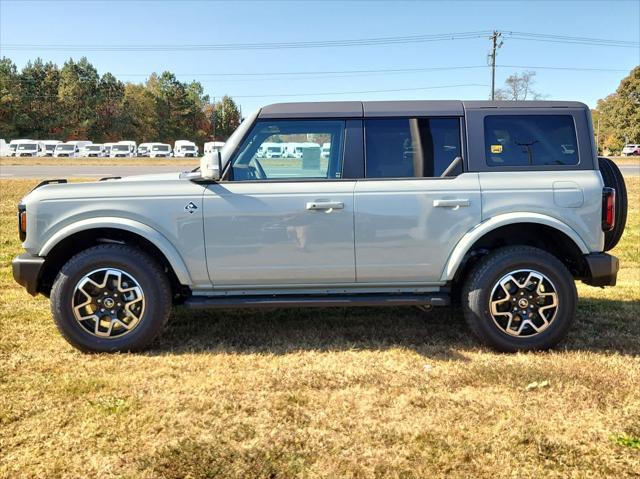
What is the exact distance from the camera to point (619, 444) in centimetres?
278

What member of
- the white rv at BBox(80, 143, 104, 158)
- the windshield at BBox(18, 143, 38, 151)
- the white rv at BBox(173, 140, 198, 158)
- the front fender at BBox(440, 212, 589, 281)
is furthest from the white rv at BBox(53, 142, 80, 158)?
the front fender at BBox(440, 212, 589, 281)

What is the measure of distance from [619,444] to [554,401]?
0.47 metres

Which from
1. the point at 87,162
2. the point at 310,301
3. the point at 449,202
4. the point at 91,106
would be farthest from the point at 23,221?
the point at 91,106

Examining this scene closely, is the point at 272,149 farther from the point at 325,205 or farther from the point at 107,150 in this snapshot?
the point at 107,150

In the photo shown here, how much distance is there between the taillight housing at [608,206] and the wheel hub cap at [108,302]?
3539 mm

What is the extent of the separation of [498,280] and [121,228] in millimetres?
2846

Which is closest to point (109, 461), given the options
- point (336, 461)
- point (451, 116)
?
point (336, 461)

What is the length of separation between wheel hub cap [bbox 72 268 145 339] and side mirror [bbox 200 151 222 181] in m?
0.95

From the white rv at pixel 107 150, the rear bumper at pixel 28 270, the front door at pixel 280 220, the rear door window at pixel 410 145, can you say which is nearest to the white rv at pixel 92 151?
the white rv at pixel 107 150

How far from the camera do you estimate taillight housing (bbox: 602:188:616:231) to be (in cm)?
396

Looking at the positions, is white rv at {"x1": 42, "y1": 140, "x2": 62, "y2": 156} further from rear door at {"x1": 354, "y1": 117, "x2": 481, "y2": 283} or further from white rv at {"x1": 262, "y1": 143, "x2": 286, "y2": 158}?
rear door at {"x1": 354, "y1": 117, "x2": 481, "y2": 283}

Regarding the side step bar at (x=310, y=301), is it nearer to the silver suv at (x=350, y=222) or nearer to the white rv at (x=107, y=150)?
the silver suv at (x=350, y=222)

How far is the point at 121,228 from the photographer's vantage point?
3.88 metres

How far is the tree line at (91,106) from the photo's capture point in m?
64.6
